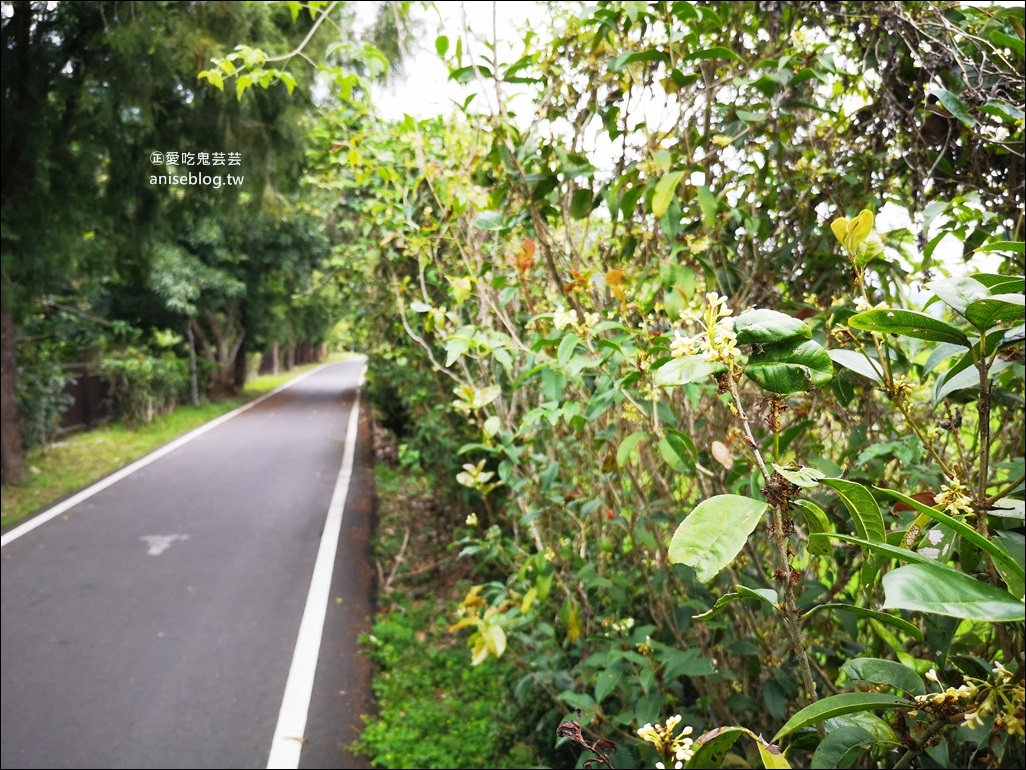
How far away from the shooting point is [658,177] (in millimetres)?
1963

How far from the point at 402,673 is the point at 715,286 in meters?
3.39

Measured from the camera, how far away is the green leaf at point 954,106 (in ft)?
4.90

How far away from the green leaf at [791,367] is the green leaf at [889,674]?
1.12ft

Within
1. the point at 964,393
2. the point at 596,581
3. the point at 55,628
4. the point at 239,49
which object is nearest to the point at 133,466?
the point at 55,628

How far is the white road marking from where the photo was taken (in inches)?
259

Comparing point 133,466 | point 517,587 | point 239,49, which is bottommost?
point 133,466

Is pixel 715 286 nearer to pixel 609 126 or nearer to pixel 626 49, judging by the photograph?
pixel 609 126

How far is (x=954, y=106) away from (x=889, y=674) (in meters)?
1.34

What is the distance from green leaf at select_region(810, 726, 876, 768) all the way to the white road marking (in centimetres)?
695

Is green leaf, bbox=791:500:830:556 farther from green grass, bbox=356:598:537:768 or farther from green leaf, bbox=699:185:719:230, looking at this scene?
green grass, bbox=356:598:537:768

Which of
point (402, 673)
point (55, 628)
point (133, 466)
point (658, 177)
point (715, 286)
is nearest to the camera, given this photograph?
point (658, 177)

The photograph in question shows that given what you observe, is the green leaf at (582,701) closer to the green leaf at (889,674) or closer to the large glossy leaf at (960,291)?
the green leaf at (889,674)

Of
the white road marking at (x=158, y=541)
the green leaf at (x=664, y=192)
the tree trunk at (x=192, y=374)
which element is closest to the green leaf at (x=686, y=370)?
the green leaf at (x=664, y=192)

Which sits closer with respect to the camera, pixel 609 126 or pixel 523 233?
pixel 609 126
